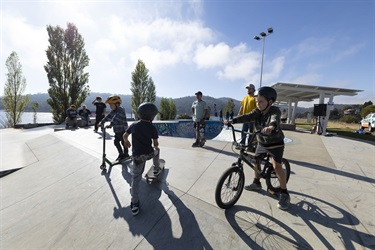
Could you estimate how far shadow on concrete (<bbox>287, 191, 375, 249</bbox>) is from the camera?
6.09ft

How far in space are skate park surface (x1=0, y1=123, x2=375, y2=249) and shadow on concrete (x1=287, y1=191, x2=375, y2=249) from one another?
11 millimetres

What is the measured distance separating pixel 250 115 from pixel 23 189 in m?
5.22

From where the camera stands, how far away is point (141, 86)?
27.9 metres

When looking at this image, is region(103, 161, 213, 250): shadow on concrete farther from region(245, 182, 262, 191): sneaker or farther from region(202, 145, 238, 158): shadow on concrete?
region(202, 145, 238, 158): shadow on concrete

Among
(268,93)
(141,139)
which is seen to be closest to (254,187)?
(268,93)

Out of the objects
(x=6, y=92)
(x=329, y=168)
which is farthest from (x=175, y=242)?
(x=6, y=92)

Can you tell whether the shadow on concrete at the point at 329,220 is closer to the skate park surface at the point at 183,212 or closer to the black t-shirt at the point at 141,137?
the skate park surface at the point at 183,212

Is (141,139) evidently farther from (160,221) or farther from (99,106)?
(99,106)

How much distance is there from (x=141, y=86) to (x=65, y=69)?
36.7 ft

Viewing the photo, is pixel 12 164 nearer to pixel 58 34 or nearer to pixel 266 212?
pixel 266 212

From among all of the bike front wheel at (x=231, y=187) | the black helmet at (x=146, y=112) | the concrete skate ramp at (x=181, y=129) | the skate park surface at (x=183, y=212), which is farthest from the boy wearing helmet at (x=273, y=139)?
the concrete skate ramp at (x=181, y=129)

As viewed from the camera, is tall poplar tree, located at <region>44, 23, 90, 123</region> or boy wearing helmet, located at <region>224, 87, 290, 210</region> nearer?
boy wearing helmet, located at <region>224, 87, 290, 210</region>

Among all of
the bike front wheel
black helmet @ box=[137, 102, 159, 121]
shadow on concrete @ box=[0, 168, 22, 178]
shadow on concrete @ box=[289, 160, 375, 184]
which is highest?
black helmet @ box=[137, 102, 159, 121]

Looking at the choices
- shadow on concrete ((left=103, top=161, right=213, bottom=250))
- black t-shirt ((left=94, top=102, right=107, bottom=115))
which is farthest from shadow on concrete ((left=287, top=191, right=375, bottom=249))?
black t-shirt ((left=94, top=102, right=107, bottom=115))
